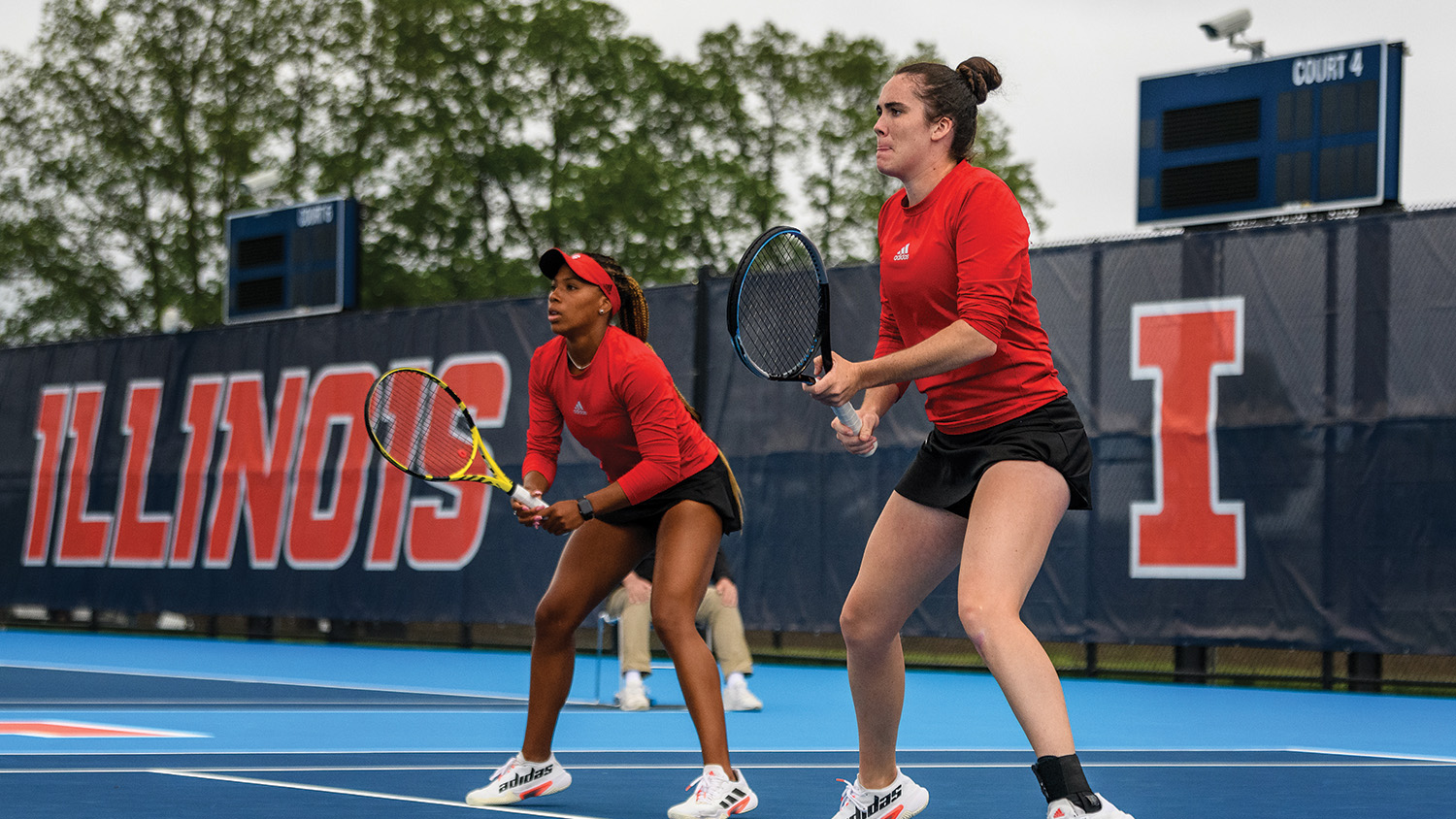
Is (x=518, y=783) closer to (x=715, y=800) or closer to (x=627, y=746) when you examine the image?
(x=715, y=800)

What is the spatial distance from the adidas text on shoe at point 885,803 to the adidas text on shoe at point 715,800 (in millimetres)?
464

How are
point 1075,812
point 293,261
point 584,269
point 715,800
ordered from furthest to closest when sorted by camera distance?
point 293,261
point 584,269
point 715,800
point 1075,812

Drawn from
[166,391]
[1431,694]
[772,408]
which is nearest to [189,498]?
[166,391]

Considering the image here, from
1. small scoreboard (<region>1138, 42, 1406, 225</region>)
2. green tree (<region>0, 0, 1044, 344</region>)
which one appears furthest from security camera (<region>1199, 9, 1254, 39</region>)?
green tree (<region>0, 0, 1044, 344</region>)

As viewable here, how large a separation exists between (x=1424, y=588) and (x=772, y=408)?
14.0 feet

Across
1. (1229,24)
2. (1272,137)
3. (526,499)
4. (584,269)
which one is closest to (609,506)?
(526,499)

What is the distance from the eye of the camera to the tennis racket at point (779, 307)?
416 cm

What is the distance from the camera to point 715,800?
4695 millimetres

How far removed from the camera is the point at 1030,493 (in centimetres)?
388

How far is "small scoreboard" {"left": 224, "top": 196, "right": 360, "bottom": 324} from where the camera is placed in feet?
48.5

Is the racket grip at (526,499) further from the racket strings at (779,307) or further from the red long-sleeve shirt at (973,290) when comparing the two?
the red long-sleeve shirt at (973,290)

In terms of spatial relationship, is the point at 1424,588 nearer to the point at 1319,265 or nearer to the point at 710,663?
the point at 1319,265

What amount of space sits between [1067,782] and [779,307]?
1437mm

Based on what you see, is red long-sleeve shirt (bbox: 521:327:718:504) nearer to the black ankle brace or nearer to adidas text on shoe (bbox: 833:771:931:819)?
adidas text on shoe (bbox: 833:771:931:819)
